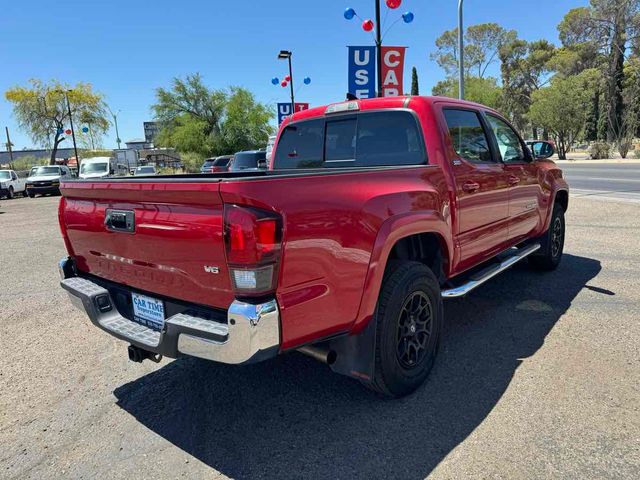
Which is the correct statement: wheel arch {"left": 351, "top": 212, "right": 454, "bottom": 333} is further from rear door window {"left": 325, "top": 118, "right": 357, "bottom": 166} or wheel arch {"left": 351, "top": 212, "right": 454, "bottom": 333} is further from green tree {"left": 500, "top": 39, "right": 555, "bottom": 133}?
green tree {"left": 500, "top": 39, "right": 555, "bottom": 133}

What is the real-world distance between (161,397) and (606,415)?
2.94 metres

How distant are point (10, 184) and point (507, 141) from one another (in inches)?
1194

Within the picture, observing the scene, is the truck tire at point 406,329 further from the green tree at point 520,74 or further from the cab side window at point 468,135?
the green tree at point 520,74

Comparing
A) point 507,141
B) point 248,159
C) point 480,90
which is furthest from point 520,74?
point 507,141

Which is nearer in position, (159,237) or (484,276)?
(159,237)

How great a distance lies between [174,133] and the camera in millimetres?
47250

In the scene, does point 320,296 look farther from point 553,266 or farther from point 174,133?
point 174,133

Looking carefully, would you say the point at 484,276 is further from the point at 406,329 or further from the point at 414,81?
the point at 414,81

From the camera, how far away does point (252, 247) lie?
2145mm

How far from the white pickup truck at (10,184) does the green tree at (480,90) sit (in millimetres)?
43717

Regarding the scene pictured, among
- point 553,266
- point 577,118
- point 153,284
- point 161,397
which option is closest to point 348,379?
point 161,397

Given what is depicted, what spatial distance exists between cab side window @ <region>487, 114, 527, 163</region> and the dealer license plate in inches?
140

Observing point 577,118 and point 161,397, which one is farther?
point 577,118

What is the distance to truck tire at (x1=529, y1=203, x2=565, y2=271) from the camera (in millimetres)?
5840
